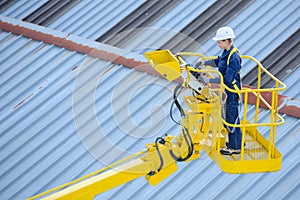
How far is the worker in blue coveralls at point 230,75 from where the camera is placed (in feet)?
29.7

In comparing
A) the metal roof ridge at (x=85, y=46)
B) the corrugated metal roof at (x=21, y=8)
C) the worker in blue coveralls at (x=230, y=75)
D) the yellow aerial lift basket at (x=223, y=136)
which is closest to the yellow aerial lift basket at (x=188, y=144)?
the yellow aerial lift basket at (x=223, y=136)

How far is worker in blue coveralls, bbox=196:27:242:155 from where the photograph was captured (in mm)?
9055

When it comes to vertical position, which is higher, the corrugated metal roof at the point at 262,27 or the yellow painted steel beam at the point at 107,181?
the yellow painted steel beam at the point at 107,181

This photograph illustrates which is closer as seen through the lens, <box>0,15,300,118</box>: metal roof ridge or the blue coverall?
the blue coverall

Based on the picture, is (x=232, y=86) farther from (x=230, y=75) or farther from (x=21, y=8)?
(x=21, y=8)

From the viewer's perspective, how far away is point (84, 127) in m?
11.2

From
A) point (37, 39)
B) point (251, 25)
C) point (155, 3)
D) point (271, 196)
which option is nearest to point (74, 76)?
point (37, 39)

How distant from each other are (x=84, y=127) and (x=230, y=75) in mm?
3299

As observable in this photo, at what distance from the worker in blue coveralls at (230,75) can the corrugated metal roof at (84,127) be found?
1855 mm

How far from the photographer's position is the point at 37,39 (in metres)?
16.8

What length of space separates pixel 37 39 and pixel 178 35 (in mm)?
3775

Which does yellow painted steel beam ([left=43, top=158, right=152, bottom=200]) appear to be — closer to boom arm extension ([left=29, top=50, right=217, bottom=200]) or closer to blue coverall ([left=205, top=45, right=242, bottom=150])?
boom arm extension ([left=29, top=50, right=217, bottom=200])

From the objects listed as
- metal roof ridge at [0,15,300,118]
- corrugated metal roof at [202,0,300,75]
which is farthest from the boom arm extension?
corrugated metal roof at [202,0,300,75]

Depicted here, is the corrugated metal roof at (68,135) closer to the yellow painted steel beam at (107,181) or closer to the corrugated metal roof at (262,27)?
the corrugated metal roof at (262,27)
